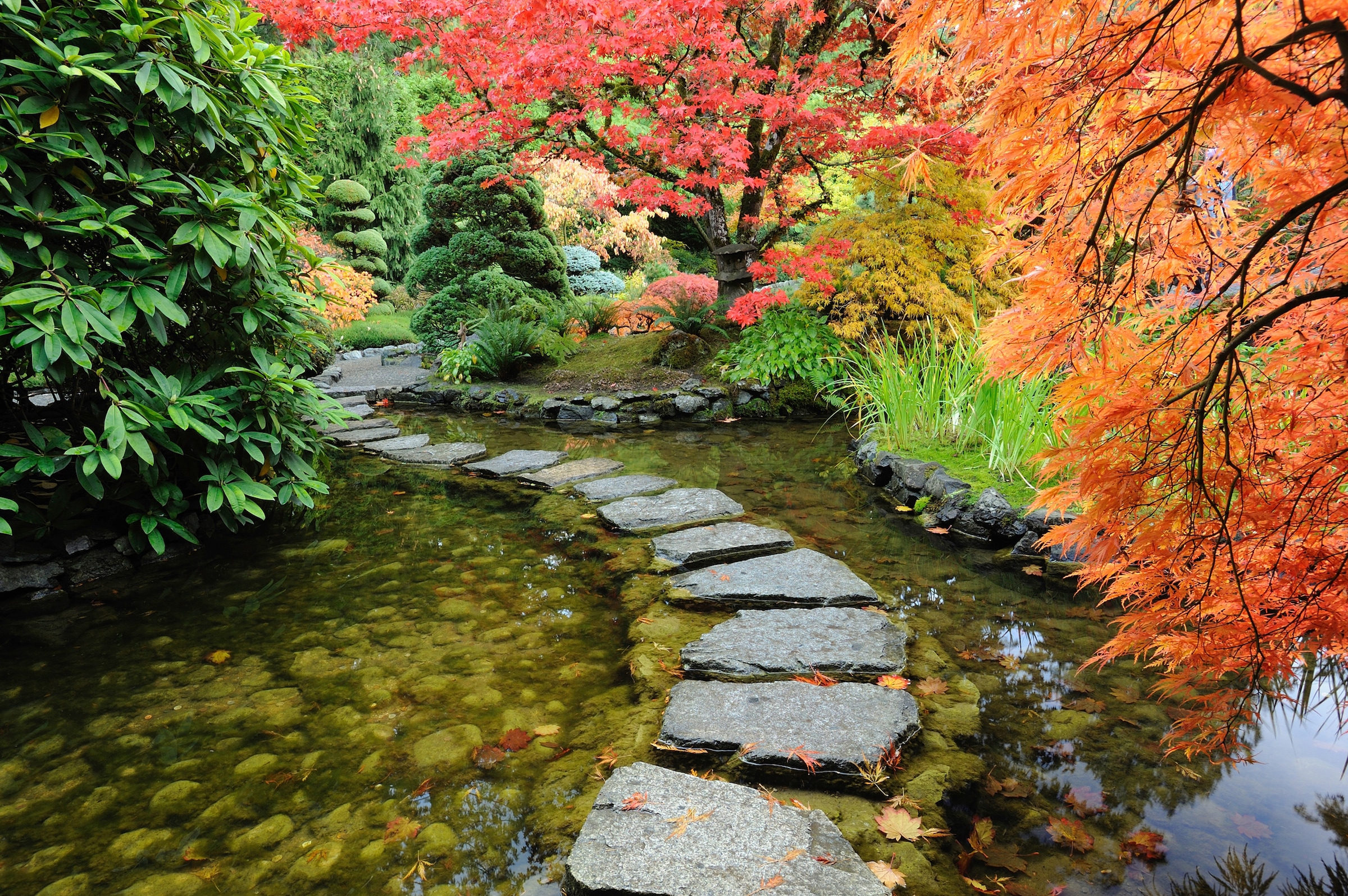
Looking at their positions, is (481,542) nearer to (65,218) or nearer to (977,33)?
(65,218)

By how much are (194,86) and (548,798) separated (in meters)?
2.60

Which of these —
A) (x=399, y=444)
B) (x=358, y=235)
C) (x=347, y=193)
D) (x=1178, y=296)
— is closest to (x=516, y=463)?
(x=399, y=444)

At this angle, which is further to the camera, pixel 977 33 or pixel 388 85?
pixel 388 85

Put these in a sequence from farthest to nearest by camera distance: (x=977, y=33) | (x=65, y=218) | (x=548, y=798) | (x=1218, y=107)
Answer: (x=65, y=218), (x=548, y=798), (x=977, y=33), (x=1218, y=107)

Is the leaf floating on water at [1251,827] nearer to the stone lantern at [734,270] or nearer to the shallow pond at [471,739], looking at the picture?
the shallow pond at [471,739]

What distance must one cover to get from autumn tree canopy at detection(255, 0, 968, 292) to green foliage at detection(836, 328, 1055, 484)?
5.25ft

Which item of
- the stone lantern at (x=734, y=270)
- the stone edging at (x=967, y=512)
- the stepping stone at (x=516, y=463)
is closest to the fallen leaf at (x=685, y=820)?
the stone edging at (x=967, y=512)

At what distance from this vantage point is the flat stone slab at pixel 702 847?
4.15ft

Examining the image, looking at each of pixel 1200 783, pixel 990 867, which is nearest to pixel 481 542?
pixel 990 867

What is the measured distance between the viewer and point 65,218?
86.7 inches

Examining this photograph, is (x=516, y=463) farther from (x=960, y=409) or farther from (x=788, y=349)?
(x=788, y=349)

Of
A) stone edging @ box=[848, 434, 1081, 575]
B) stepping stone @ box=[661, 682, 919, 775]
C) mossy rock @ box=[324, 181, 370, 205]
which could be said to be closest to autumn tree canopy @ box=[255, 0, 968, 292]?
stone edging @ box=[848, 434, 1081, 575]

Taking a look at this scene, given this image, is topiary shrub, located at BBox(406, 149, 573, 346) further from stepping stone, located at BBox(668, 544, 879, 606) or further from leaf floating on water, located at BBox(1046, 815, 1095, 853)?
leaf floating on water, located at BBox(1046, 815, 1095, 853)

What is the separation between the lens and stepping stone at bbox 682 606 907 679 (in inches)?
80.9
